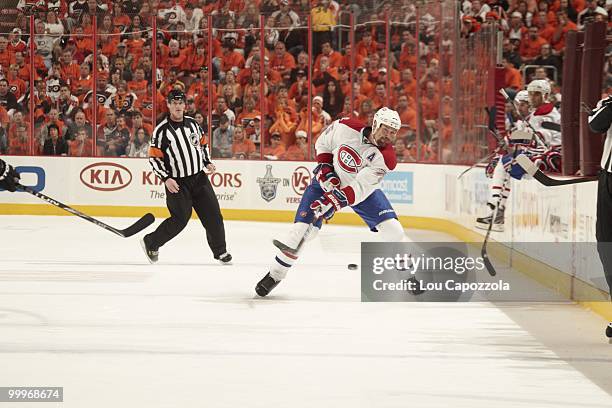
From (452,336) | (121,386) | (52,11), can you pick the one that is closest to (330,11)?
(52,11)

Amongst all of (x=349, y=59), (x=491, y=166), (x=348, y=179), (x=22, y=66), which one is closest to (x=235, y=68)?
(x=349, y=59)

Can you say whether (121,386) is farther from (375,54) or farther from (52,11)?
(52,11)

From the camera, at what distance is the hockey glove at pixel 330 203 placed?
6.39 m

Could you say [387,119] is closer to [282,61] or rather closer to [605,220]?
[605,220]

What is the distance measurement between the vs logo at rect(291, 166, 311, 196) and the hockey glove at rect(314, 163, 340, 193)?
640 cm

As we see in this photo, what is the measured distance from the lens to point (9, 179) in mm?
6574

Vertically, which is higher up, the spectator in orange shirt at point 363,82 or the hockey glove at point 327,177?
the spectator in orange shirt at point 363,82

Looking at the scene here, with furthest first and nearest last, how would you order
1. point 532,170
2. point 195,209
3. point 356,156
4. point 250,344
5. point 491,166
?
point 491,166
point 195,209
point 356,156
point 532,170
point 250,344

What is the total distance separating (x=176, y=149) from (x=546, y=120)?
3043mm

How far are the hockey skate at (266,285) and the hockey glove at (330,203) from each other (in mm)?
577

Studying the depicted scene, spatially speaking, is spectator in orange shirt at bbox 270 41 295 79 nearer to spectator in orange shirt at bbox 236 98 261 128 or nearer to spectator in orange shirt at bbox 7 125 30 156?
spectator in orange shirt at bbox 236 98 261 128

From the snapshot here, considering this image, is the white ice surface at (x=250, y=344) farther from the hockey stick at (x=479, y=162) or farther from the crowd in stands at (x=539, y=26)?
the crowd in stands at (x=539, y=26)

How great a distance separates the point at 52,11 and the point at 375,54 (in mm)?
4414

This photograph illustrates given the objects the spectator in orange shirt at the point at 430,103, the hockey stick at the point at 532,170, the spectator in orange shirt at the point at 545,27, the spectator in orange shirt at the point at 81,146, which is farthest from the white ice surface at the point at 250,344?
the spectator in orange shirt at the point at 545,27
